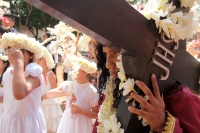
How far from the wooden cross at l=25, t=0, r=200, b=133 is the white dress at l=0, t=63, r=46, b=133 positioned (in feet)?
5.16

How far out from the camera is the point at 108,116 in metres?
1.13

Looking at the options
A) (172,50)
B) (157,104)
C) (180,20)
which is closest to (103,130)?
(157,104)

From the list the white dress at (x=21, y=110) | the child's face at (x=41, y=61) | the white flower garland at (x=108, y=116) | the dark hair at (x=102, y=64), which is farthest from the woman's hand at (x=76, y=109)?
the child's face at (x=41, y=61)

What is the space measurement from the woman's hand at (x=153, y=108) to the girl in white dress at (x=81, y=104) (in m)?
1.64

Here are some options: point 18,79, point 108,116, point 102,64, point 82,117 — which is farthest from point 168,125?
point 82,117

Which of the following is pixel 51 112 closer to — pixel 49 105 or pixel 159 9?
pixel 49 105

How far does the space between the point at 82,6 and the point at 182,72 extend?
560mm

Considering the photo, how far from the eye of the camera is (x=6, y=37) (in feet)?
7.53

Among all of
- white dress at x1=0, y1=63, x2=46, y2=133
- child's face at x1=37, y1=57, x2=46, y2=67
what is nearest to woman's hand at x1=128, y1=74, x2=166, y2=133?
white dress at x1=0, y1=63, x2=46, y2=133

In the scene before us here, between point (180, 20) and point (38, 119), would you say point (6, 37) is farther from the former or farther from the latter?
point (180, 20)

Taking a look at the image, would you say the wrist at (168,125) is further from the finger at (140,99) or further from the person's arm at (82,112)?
the person's arm at (82,112)

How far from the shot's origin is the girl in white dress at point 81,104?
247cm

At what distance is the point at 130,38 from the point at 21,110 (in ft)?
6.20

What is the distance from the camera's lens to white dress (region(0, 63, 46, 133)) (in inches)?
90.4
